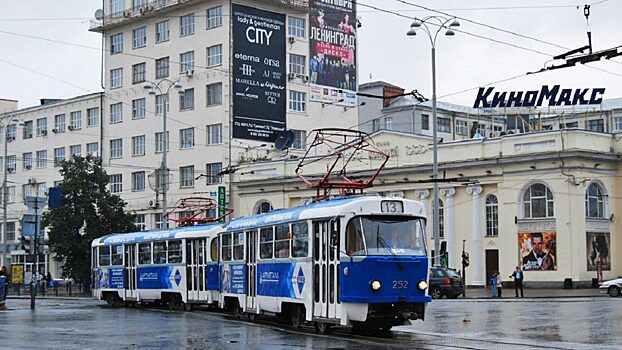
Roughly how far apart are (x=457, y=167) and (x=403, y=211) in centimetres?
3687

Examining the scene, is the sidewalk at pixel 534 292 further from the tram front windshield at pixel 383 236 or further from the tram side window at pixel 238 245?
the tram front windshield at pixel 383 236

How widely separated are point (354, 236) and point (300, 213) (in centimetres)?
274

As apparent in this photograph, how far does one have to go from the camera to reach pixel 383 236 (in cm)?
2109

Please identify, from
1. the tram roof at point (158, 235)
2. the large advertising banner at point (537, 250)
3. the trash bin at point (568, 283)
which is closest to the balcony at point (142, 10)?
the large advertising banner at point (537, 250)

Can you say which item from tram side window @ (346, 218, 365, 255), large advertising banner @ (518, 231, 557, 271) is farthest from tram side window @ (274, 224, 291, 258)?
large advertising banner @ (518, 231, 557, 271)

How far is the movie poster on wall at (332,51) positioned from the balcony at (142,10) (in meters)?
1.56

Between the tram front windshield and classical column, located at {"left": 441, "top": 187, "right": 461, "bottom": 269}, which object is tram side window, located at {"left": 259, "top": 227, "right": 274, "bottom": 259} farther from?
classical column, located at {"left": 441, "top": 187, "right": 461, "bottom": 269}

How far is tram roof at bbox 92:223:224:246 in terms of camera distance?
33562 millimetres

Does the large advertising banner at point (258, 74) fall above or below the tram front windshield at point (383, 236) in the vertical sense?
above

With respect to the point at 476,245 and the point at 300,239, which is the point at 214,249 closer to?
the point at 300,239

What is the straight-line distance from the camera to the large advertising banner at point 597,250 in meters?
53.3

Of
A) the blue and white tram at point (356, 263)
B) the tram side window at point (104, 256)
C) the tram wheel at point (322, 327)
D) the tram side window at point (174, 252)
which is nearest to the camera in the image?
the blue and white tram at point (356, 263)

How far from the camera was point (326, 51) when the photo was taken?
244ft

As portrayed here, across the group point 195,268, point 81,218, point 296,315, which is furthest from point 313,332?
point 81,218
